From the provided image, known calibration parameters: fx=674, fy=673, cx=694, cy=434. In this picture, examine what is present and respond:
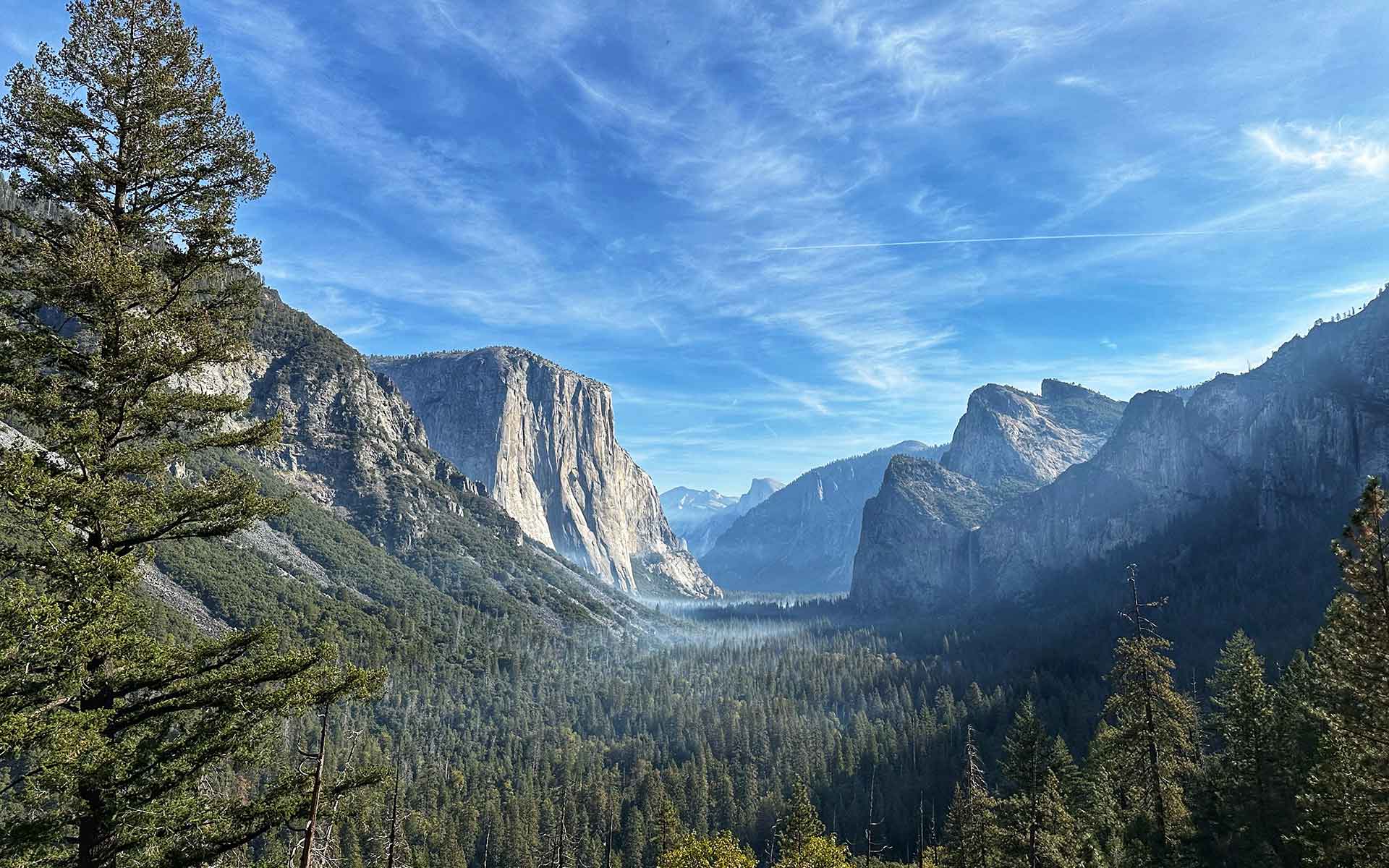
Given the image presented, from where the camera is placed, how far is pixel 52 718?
968 centimetres

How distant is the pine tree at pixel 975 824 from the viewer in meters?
35.8

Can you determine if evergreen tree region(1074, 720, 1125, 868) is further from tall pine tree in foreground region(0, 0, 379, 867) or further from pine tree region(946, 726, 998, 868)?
tall pine tree in foreground region(0, 0, 379, 867)

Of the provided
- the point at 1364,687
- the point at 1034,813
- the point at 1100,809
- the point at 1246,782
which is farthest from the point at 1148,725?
the point at 1100,809

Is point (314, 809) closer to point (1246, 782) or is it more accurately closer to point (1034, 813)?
point (1034, 813)

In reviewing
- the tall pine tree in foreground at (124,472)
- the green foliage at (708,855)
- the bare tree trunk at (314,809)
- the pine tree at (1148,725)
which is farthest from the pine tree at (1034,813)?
the tall pine tree in foreground at (124,472)

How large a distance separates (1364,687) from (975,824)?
24622mm

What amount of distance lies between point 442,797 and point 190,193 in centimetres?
11869

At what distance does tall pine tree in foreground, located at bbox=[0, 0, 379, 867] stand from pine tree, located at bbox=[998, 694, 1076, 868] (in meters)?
35.9

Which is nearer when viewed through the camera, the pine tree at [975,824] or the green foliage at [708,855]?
the green foliage at [708,855]

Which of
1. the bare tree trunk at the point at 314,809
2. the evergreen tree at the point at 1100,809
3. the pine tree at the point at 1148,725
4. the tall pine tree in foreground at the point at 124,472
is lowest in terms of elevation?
the evergreen tree at the point at 1100,809

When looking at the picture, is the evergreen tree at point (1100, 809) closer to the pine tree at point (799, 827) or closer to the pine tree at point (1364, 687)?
the pine tree at point (1364, 687)

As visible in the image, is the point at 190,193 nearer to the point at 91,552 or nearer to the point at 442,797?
the point at 91,552

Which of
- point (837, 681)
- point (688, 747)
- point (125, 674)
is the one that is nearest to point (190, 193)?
point (125, 674)

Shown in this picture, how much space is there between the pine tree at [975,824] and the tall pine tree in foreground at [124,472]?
32922 mm
